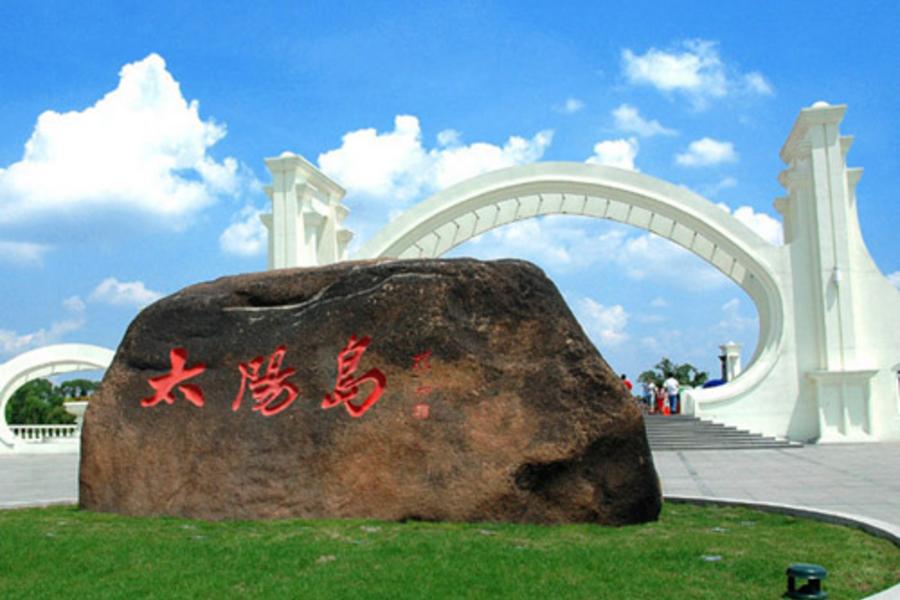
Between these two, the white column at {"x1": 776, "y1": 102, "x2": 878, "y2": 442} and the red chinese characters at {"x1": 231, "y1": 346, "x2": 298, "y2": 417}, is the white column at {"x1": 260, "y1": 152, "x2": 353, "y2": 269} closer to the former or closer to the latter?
the white column at {"x1": 776, "y1": 102, "x2": 878, "y2": 442}

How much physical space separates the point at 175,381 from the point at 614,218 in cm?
1260

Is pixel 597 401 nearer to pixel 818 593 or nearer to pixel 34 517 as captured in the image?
pixel 818 593

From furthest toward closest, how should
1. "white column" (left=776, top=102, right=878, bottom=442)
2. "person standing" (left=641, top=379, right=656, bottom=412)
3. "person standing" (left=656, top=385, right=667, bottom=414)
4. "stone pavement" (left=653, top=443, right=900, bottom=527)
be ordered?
"person standing" (left=641, top=379, right=656, bottom=412) → "person standing" (left=656, top=385, right=667, bottom=414) → "white column" (left=776, top=102, right=878, bottom=442) → "stone pavement" (left=653, top=443, right=900, bottom=527)

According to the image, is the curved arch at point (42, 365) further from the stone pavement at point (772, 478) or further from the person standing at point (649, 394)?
the person standing at point (649, 394)

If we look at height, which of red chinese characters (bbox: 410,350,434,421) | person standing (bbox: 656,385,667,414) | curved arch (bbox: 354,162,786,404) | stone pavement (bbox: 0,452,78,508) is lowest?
stone pavement (bbox: 0,452,78,508)

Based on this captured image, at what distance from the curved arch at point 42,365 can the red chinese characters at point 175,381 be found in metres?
13.5

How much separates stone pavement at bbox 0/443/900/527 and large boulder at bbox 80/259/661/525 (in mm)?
1933

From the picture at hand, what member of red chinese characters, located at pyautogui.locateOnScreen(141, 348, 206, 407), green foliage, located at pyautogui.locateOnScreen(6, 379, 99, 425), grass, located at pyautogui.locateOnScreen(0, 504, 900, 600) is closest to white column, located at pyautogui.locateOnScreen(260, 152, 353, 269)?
red chinese characters, located at pyautogui.locateOnScreen(141, 348, 206, 407)

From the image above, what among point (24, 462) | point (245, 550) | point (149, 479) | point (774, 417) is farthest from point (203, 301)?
point (774, 417)

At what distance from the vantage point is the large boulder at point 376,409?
17.8 ft

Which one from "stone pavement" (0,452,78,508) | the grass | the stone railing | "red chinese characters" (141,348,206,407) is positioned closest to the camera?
the grass

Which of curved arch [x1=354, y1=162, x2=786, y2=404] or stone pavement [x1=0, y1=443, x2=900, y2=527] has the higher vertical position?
curved arch [x1=354, y1=162, x2=786, y2=404]

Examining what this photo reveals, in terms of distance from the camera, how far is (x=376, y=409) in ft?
18.7

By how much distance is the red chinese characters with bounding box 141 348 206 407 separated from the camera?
6227mm
